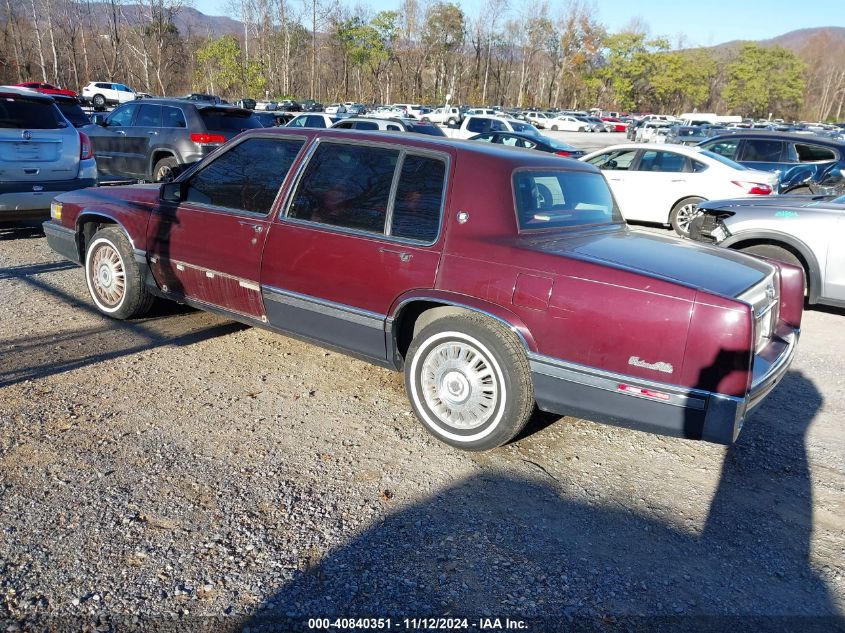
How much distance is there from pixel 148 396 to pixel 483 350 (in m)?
2.15

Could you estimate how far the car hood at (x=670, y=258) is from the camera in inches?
125

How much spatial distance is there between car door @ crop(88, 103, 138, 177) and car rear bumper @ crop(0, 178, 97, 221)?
4.79 m

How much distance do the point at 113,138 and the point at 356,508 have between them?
11.7 metres

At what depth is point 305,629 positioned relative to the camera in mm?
2303

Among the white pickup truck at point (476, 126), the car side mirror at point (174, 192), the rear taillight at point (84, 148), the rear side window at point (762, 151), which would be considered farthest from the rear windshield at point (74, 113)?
the rear side window at point (762, 151)

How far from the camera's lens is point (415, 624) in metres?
2.34

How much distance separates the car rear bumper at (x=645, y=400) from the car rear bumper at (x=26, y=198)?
672 centimetres

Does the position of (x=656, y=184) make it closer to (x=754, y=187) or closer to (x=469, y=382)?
(x=754, y=187)

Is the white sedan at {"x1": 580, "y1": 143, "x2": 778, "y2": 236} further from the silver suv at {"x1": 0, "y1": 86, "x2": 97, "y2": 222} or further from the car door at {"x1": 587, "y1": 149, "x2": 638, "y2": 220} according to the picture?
the silver suv at {"x1": 0, "y1": 86, "x2": 97, "y2": 222}

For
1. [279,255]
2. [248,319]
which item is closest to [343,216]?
[279,255]

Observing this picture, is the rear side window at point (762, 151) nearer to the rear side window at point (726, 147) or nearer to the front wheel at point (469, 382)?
the rear side window at point (726, 147)

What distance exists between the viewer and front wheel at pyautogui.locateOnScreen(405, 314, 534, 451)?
3379 millimetres

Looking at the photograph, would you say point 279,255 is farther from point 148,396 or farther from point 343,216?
point 148,396

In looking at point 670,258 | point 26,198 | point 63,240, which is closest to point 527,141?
point 26,198
